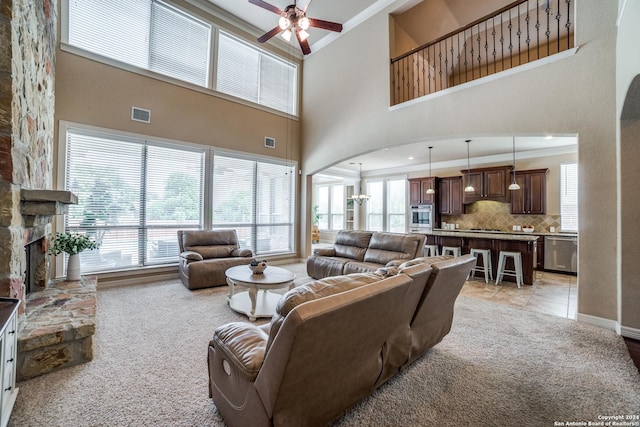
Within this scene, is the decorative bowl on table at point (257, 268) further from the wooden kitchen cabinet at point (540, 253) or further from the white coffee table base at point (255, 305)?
the wooden kitchen cabinet at point (540, 253)

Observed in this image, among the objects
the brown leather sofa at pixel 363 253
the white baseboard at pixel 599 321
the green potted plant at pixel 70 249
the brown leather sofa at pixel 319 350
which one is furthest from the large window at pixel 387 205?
the green potted plant at pixel 70 249

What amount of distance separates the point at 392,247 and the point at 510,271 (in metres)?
2.59

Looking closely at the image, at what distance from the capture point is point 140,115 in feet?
15.8

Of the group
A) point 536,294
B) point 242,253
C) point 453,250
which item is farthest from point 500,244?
point 242,253

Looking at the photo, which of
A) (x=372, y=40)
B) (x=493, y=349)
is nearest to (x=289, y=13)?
(x=372, y=40)

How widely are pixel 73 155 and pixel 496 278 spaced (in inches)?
300

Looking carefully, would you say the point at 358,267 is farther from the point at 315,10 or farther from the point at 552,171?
the point at 552,171

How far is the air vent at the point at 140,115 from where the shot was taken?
4.75 metres

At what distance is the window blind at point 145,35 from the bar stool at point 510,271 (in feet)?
22.5

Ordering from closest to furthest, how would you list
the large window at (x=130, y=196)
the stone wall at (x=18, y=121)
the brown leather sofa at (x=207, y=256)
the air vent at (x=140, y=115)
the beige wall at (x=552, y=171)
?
the stone wall at (x=18, y=121) → the large window at (x=130, y=196) → the brown leather sofa at (x=207, y=256) → the air vent at (x=140, y=115) → the beige wall at (x=552, y=171)

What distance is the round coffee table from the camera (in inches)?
130

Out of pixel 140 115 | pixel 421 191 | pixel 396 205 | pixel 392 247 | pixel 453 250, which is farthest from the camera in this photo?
pixel 396 205

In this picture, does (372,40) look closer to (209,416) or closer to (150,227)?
(150,227)

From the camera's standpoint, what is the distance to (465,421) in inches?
67.9
